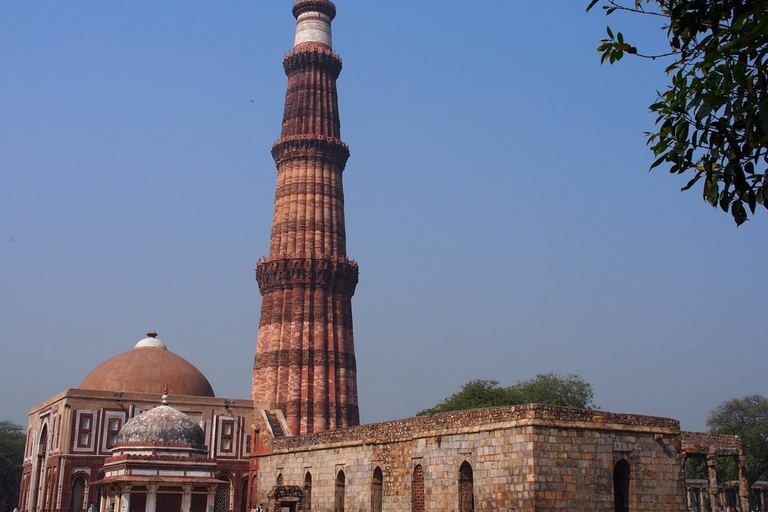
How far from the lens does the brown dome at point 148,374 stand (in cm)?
3566

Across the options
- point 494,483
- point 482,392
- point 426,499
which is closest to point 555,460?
point 494,483

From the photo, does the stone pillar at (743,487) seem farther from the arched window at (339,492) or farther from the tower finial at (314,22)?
the tower finial at (314,22)

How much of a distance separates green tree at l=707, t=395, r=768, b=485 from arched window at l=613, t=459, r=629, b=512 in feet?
105

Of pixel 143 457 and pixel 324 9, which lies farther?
pixel 324 9

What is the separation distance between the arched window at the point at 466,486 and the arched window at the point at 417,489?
1850mm

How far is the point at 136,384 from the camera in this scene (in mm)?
35656

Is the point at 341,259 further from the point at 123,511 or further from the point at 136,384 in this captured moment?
the point at 123,511

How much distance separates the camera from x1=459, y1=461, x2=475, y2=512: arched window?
20.3 meters

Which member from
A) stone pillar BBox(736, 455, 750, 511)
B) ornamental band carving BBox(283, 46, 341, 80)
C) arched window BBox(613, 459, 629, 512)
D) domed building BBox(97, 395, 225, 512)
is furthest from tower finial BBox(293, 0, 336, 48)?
arched window BBox(613, 459, 629, 512)

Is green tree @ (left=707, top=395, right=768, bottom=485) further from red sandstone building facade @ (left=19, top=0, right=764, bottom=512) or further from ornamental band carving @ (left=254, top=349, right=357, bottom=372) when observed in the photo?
ornamental band carving @ (left=254, top=349, right=357, bottom=372)

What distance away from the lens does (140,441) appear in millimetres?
25688

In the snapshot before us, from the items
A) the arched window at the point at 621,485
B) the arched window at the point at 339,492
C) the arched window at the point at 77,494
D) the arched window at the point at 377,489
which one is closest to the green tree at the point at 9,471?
the arched window at the point at 77,494

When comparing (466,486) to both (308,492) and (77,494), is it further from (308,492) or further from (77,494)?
(77,494)

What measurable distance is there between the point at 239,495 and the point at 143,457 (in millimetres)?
11080
